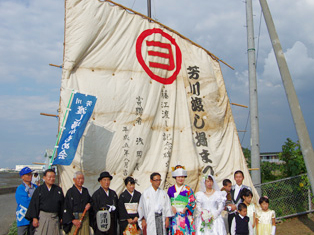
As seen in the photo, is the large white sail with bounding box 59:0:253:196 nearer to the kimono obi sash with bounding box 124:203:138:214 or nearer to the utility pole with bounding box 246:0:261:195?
the utility pole with bounding box 246:0:261:195

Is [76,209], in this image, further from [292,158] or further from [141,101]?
[292,158]

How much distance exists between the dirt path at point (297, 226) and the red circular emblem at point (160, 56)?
4.99 meters

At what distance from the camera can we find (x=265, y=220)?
216 inches

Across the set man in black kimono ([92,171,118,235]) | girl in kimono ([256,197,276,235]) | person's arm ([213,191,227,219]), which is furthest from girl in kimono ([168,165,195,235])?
girl in kimono ([256,197,276,235])

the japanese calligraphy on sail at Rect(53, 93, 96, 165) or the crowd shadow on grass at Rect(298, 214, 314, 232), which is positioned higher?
the japanese calligraphy on sail at Rect(53, 93, 96, 165)

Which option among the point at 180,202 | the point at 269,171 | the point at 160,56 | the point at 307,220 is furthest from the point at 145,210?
the point at 269,171

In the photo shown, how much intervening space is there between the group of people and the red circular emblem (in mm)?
3613

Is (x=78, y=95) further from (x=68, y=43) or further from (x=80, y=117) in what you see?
(x=68, y=43)

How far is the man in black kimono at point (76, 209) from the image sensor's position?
4.98 m

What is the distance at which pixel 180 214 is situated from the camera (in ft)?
17.9

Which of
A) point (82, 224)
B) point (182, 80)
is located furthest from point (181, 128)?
point (82, 224)

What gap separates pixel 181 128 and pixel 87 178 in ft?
9.53

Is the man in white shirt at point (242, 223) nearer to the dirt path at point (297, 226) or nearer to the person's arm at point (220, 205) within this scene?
the person's arm at point (220, 205)

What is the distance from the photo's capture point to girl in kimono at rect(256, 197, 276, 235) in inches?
215
